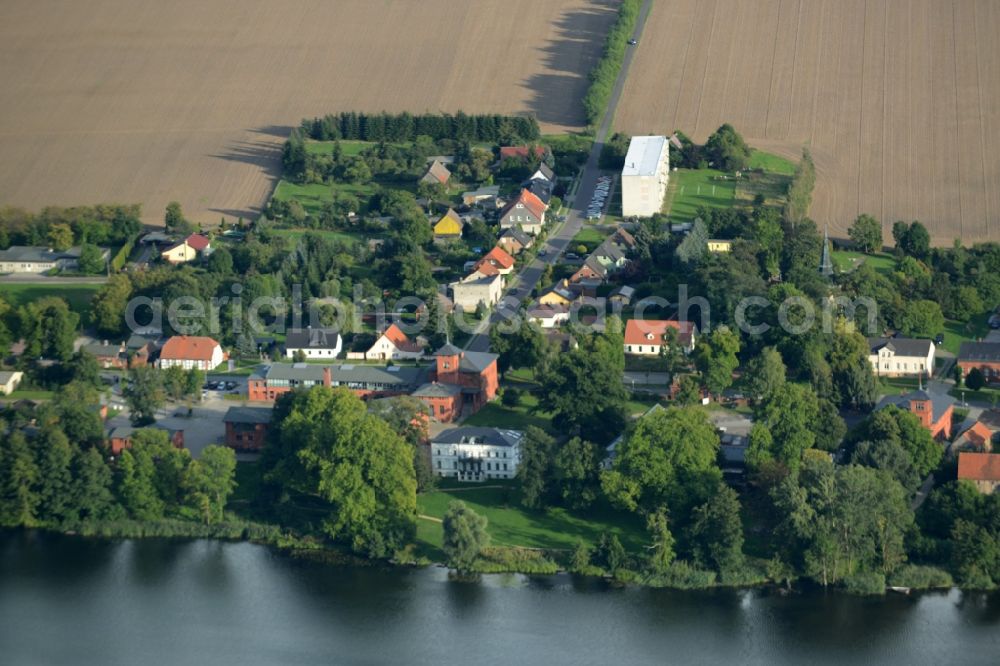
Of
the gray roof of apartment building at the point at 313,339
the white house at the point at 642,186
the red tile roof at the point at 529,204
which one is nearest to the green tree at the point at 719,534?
the gray roof of apartment building at the point at 313,339

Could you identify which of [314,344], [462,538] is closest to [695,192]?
[314,344]

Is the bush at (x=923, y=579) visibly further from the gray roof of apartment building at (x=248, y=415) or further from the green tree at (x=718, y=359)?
the gray roof of apartment building at (x=248, y=415)

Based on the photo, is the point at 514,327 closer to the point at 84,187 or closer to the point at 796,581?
the point at 796,581

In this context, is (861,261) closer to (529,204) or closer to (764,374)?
(529,204)

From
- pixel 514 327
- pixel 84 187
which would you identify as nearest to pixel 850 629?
pixel 514 327

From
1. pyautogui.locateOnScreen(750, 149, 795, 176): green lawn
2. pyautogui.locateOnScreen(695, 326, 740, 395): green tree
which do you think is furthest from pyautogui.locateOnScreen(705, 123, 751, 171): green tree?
pyautogui.locateOnScreen(695, 326, 740, 395): green tree

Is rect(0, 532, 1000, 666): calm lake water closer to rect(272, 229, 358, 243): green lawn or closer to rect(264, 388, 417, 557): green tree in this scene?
rect(264, 388, 417, 557): green tree
